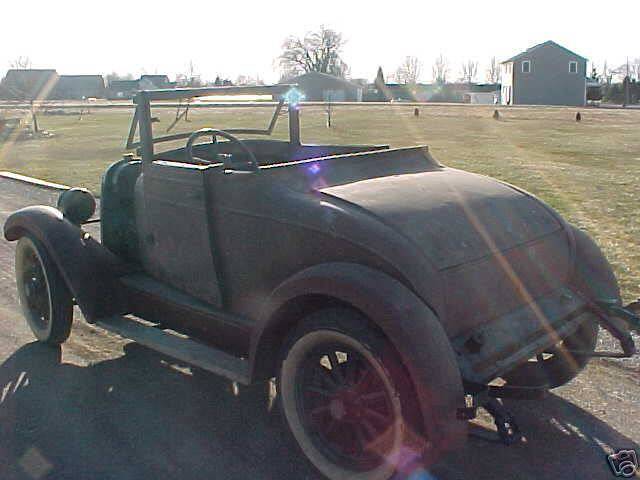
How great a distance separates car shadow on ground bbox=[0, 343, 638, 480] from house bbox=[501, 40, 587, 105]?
71.3 meters

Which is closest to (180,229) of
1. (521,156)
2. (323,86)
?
(521,156)

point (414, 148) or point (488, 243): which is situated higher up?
point (414, 148)

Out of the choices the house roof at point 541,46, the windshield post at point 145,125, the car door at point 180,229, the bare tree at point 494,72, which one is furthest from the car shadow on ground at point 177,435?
the bare tree at point 494,72

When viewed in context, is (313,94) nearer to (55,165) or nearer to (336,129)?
(336,129)

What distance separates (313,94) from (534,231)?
78683mm

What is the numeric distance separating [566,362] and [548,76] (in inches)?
2836

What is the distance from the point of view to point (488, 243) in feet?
10.6

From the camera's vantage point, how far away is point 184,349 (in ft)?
11.8

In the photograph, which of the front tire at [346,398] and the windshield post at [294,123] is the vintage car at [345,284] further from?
the windshield post at [294,123]

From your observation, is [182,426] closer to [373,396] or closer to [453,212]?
[373,396]

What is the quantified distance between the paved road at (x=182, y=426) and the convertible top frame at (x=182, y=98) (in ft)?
4.39

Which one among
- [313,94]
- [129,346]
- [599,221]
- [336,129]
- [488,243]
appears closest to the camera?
[488,243]

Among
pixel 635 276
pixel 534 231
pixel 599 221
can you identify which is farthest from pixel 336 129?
pixel 534 231

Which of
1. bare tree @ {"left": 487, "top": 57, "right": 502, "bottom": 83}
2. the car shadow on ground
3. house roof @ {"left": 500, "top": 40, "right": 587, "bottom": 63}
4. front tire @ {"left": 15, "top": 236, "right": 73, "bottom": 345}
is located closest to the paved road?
the car shadow on ground
